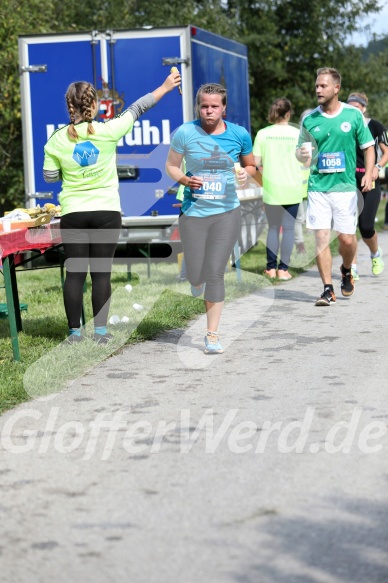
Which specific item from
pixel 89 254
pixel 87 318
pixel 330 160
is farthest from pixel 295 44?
pixel 89 254

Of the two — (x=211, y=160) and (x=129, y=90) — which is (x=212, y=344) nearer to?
(x=211, y=160)

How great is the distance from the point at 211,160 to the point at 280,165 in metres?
4.93

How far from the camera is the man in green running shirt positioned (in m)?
10.1

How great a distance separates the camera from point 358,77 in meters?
32.9

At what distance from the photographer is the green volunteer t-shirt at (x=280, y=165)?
1261cm

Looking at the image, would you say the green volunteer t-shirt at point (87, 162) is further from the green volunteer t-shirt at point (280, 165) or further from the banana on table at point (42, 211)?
the green volunteer t-shirt at point (280, 165)

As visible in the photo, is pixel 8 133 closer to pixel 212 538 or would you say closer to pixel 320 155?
pixel 320 155

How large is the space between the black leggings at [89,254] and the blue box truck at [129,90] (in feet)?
17.6

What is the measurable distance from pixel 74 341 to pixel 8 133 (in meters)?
13.6

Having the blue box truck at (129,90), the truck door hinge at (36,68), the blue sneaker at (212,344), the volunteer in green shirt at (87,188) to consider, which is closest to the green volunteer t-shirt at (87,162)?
the volunteer in green shirt at (87,188)

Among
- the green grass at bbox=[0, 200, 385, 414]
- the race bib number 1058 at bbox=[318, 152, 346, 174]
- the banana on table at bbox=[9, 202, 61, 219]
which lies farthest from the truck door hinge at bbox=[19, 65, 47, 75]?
the banana on table at bbox=[9, 202, 61, 219]

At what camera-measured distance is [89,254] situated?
8.41 m

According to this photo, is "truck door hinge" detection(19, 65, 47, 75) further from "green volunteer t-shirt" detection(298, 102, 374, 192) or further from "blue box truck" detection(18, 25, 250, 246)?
"green volunteer t-shirt" detection(298, 102, 374, 192)

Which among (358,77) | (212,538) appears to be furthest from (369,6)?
(212,538)
